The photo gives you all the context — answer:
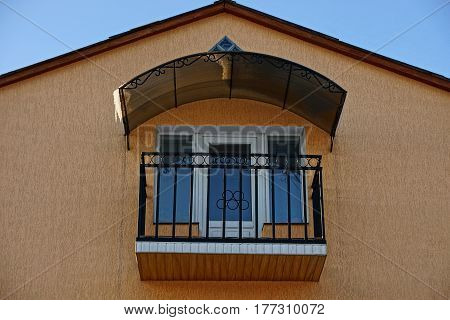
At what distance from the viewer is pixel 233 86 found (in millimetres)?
10977

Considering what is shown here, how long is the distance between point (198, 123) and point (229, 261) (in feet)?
7.00

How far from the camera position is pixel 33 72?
11.1m

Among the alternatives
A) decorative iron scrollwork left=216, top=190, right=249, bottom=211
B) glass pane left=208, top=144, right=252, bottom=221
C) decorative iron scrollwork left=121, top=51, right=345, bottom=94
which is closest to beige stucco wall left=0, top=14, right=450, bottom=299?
glass pane left=208, top=144, right=252, bottom=221

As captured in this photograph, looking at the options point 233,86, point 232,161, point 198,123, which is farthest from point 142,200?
point 233,86

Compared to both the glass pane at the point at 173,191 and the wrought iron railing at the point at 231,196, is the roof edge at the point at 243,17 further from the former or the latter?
the wrought iron railing at the point at 231,196

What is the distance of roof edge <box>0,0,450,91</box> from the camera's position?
36.7ft

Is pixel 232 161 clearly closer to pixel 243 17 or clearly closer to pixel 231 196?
pixel 231 196

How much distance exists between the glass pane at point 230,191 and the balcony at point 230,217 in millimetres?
12

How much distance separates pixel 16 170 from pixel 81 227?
110 centimetres

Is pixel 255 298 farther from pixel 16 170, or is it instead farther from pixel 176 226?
pixel 16 170

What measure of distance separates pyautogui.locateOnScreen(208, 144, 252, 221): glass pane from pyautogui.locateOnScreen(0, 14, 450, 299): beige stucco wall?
68cm

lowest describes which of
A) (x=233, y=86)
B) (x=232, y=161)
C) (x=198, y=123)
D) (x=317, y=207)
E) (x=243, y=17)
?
(x=317, y=207)

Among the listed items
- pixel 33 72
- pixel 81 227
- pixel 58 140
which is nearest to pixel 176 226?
pixel 81 227

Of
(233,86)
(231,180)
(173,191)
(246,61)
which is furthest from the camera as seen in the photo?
(233,86)
